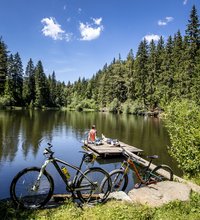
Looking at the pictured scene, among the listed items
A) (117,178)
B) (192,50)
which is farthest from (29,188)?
(192,50)

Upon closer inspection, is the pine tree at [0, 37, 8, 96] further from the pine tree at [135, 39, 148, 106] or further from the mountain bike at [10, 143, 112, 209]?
the mountain bike at [10, 143, 112, 209]

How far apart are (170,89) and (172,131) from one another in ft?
164

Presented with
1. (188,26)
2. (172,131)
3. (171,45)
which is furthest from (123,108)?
(172,131)

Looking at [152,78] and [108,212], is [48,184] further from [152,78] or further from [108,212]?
[152,78]

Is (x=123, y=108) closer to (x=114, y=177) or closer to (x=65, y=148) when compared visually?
(x=65, y=148)

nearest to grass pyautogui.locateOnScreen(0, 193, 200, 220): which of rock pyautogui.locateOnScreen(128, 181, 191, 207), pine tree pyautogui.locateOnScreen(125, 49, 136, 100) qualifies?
rock pyautogui.locateOnScreen(128, 181, 191, 207)

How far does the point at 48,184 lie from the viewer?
5730mm

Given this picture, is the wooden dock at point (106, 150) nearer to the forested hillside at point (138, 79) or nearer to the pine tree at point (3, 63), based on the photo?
the forested hillside at point (138, 79)

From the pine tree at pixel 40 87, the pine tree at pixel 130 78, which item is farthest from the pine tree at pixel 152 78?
the pine tree at pixel 40 87

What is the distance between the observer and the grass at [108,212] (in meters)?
4.83

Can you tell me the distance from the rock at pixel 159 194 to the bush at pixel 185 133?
2.97m

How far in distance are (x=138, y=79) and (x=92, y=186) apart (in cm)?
6741

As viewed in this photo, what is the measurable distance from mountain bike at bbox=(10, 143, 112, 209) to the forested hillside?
41489 mm

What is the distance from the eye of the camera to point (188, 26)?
49.2 meters
